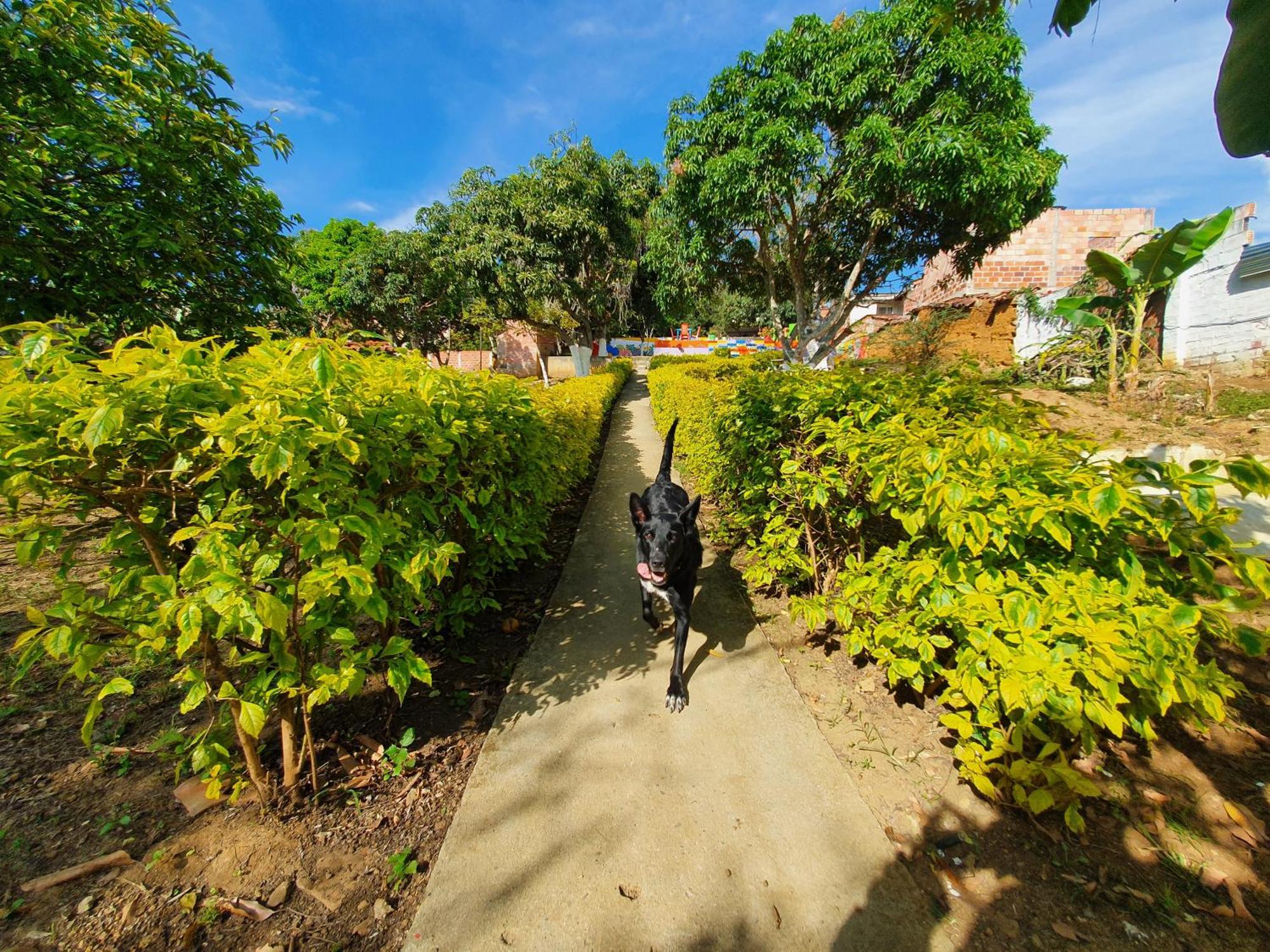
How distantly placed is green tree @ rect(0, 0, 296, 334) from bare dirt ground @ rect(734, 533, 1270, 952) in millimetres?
6041

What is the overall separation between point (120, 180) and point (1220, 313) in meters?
17.1

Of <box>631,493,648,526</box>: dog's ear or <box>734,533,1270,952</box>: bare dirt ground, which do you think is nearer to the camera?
<box>734,533,1270,952</box>: bare dirt ground

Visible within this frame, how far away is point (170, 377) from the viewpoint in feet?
4.51

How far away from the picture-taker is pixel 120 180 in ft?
12.1

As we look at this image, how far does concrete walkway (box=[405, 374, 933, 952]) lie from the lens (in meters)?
1.53

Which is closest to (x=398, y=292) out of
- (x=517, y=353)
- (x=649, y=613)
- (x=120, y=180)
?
(x=517, y=353)

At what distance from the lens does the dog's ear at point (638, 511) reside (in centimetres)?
327

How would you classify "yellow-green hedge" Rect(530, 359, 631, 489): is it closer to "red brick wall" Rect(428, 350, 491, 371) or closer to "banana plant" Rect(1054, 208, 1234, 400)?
"banana plant" Rect(1054, 208, 1234, 400)

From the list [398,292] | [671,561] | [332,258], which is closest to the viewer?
[671,561]

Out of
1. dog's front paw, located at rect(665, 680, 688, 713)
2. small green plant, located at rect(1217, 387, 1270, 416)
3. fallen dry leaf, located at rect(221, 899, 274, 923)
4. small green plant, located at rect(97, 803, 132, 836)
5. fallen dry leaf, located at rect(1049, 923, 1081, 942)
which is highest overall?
small green plant, located at rect(1217, 387, 1270, 416)

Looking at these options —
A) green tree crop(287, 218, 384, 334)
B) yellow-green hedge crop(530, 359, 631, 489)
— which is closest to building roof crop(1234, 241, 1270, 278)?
yellow-green hedge crop(530, 359, 631, 489)

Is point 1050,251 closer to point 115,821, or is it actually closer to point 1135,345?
point 1135,345

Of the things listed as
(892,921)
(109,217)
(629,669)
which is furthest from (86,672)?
(109,217)

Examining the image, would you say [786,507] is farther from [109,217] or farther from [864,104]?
[864,104]
